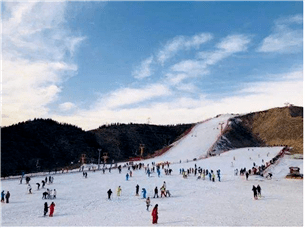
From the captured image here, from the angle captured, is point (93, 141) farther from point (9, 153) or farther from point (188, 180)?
point (188, 180)

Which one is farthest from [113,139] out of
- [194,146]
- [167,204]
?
[167,204]

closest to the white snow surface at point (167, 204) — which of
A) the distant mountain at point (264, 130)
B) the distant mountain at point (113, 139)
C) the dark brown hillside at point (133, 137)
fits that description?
the distant mountain at point (113, 139)

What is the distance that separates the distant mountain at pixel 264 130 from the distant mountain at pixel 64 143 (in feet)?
75.6

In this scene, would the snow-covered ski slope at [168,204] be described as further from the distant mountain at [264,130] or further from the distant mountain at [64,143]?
the distant mountain at [264,130]

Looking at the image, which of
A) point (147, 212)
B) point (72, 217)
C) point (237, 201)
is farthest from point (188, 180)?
point (72, 217)

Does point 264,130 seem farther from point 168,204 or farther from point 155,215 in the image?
point 155,215

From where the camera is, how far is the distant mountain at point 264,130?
8859cm

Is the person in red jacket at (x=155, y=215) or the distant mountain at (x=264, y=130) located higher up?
the distant mountain at (x=264, y=130)

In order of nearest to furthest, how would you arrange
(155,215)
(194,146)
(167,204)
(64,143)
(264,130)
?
(155,215), (167,204), (194,146), (64,143), (264,130)

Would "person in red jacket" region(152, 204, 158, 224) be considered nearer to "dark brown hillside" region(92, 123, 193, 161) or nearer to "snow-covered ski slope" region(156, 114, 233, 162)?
"snow-covered ski slope" region(156, 114, 233, 162)

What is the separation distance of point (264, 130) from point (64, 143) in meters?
69.2

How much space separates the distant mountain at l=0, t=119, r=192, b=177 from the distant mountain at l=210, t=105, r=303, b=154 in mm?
23051

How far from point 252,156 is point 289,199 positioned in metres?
37.2

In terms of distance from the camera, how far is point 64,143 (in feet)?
302
